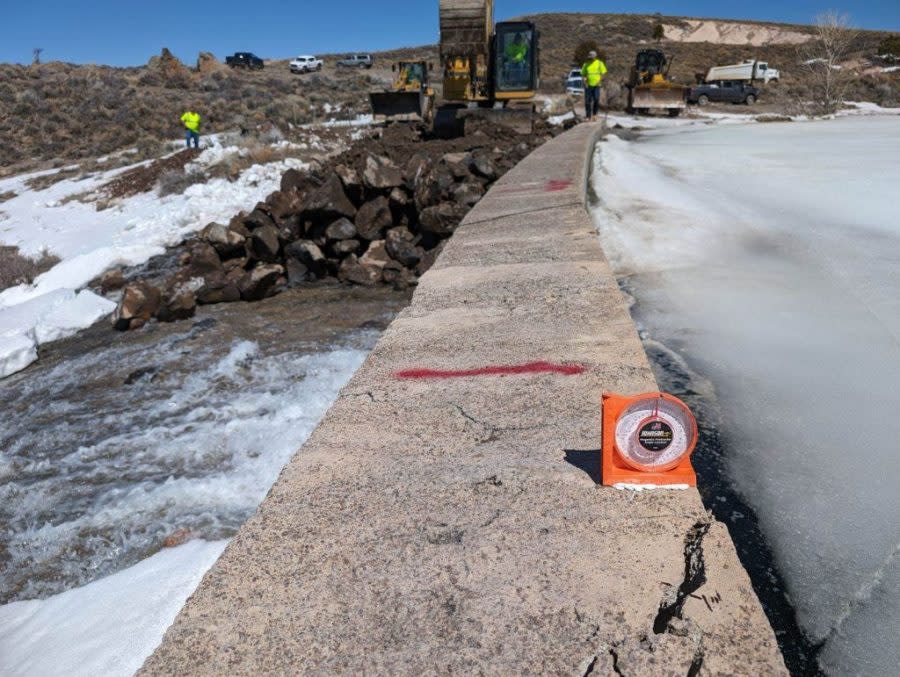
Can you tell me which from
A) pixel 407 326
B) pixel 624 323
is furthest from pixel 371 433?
pixel 624 323

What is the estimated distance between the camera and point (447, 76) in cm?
1380

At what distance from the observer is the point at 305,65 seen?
45.7 metres

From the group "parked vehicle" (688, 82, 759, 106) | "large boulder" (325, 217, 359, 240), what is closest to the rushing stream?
"large boulder" (325, 217, 359, 240)

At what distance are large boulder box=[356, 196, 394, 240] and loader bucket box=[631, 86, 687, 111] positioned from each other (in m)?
14.6

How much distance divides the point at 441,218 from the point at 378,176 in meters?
1.05

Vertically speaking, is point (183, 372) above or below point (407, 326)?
below

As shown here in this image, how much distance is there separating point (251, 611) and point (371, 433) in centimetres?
73

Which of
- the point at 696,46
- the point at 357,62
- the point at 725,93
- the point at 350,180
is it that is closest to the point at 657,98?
the point at 725,93

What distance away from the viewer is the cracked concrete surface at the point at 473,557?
3.94 feet

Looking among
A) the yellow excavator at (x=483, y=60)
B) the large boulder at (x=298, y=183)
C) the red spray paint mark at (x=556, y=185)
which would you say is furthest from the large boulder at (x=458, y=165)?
the yellow excavator at (x=483, y=60)

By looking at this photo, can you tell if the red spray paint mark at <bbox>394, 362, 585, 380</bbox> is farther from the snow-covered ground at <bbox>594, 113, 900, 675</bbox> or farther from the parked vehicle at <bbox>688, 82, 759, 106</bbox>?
the parked vehicle at <bbox>688, 82, 759, 106</bbox>

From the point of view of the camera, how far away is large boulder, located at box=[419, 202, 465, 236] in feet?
21.6

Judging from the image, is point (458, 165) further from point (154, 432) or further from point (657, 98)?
point (657, 98)

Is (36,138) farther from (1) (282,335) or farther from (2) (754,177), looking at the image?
(2) (754,177)
